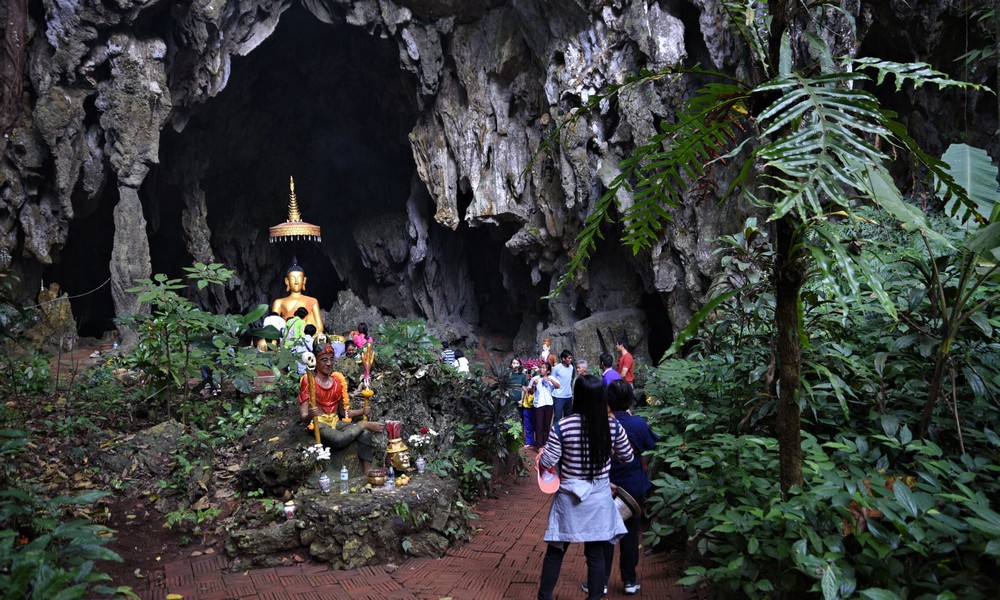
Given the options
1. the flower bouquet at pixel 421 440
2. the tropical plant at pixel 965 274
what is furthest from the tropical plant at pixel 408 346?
the tropical plant at pixel 965 274

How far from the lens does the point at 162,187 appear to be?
1474cm

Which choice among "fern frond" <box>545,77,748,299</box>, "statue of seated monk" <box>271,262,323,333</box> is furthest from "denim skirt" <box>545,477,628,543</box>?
"statue of seated monk" <box>271,262,323,333</box>

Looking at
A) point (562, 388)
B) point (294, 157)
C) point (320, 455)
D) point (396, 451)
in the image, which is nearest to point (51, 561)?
point (320, 455)

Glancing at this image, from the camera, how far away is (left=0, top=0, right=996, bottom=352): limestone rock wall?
10.4 meters

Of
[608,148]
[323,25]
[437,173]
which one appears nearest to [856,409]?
[608,148]

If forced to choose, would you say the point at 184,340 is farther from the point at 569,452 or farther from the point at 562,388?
the point at 569,452

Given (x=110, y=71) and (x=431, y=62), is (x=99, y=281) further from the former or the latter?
(x=431, y=62)

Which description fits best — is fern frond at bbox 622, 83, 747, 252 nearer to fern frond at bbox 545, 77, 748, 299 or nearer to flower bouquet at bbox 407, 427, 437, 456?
fern frond at bbox 545, 77, 748, 299

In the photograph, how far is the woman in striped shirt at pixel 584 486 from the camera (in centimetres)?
293

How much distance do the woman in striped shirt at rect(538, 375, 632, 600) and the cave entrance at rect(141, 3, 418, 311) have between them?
12915 millimetres

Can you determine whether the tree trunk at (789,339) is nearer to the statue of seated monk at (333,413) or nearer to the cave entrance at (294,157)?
the statue of seated monk at (333,413)

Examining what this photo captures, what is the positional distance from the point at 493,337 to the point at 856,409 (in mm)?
14096

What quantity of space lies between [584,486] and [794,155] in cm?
198

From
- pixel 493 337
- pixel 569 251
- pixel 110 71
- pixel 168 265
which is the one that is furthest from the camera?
pixel 493 337
